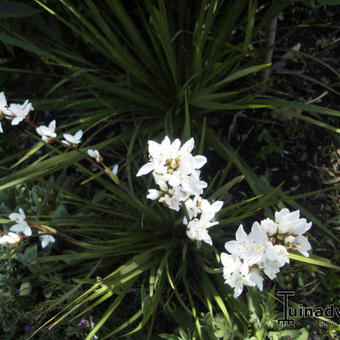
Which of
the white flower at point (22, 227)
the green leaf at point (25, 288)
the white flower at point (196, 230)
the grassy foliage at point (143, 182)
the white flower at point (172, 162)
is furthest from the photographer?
the green leaf at point (25, 288)

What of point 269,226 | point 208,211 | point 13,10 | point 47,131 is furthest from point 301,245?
point 13,10

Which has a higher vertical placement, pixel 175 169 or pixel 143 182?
pixel 175 169

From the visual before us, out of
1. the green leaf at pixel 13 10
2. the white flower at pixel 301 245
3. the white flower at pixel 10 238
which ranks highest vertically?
the green leaf at pixel 13 10

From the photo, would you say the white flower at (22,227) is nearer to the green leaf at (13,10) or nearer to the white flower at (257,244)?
the white flower at (257,244)

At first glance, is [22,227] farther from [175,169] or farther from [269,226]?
[269,226]

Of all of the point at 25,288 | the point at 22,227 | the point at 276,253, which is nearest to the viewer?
the point at 276,253

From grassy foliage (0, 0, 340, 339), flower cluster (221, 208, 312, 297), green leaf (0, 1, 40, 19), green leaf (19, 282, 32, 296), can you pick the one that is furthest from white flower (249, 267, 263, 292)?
green leaf (0, 1, 40, 19)

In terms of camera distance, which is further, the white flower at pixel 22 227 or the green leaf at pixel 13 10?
the green leaf at pixel 13 10

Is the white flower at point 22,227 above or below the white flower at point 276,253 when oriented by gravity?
above

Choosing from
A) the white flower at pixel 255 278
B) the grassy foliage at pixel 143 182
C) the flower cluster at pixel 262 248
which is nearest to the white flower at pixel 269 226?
the flower cluster at pixel 262 248
